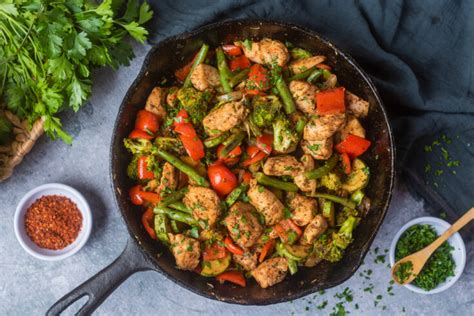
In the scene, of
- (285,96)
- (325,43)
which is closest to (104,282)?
(285,96)

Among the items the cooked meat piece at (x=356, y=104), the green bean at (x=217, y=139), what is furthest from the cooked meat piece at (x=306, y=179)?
the green bean at (x=217, y=139)

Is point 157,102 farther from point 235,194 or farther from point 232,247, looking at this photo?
point 232,247

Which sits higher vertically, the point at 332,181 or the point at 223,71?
the point at 223,71

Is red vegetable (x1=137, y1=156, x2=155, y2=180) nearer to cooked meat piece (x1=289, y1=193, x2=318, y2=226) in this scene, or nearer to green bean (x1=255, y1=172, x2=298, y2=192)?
green bean (x1=255, y1=172, x2=298, y2=192)

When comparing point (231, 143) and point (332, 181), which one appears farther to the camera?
point (332, 181)

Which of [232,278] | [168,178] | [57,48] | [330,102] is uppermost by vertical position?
[57,48]

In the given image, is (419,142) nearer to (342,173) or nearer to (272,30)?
(342,173)
